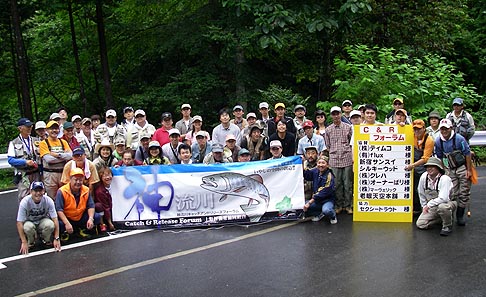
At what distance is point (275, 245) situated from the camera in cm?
757

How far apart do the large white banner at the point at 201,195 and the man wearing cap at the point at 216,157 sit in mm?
250

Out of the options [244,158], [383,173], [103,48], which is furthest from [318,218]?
[103,48]

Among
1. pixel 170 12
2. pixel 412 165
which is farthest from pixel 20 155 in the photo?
pixel 170 12

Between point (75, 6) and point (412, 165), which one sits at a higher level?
point (75, 6)

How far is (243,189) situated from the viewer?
8781mm

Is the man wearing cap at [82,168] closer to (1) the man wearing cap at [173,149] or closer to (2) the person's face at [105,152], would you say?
(2) the person's face at [105,152]

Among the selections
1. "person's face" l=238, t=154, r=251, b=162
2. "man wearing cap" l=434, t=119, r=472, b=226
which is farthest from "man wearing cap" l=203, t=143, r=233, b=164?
"man wearing cap" l=434, t=119, r=472, b=226

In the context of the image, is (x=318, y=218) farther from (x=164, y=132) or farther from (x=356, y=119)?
(x=164, y=132)

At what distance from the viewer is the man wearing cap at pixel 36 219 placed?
24.5 feet

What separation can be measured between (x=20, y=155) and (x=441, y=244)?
22.6 ft

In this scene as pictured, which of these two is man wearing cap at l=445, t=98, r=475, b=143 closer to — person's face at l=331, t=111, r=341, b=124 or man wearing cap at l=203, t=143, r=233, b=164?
person's face at l=331, t=111, r=341, b=124

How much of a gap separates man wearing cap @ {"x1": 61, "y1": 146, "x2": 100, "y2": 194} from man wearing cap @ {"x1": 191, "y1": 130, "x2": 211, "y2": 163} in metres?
1.78

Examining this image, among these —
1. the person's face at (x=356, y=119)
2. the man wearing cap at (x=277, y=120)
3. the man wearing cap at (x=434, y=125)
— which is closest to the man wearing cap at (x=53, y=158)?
the man wearing cap at (x=277, y=120)

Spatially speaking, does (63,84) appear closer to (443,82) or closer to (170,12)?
(170,12)
